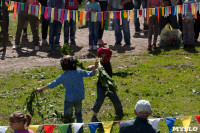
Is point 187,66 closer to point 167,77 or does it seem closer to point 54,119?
point 167,77

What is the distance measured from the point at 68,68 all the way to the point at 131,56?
6.21m

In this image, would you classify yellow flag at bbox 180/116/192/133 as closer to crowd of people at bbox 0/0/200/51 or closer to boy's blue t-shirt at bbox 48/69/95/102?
boy's blue t-shirt at bbox 48/69/95/102

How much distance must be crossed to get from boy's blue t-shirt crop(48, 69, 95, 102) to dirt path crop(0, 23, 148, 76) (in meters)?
4.90

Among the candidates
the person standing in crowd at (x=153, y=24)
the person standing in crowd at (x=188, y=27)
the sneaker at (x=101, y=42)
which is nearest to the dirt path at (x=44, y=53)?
the sneaker at (x=101, y=42)

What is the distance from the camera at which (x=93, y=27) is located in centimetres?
1420

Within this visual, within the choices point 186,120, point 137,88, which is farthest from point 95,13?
point 186,120

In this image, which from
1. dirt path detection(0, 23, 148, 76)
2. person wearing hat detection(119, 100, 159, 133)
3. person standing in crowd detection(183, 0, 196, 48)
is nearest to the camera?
person wearing hat detection(119, 100, 159, 133)

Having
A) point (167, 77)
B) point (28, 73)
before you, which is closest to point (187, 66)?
point (167, 77)

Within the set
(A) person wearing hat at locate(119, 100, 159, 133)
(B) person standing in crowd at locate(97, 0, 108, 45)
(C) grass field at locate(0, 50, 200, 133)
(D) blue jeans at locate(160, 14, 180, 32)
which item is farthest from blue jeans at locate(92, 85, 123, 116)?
(D) blue jeans at locate(160, 14, 180, 32)

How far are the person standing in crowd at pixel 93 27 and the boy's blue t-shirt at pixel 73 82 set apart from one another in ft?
21.9

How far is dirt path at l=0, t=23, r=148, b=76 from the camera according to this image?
42.2 ft

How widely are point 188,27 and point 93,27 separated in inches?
121

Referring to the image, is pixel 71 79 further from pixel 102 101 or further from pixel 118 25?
pixel 118 25

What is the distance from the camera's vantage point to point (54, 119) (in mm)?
8719
